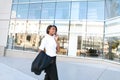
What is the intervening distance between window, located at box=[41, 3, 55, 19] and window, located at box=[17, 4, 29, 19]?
1.73 meters

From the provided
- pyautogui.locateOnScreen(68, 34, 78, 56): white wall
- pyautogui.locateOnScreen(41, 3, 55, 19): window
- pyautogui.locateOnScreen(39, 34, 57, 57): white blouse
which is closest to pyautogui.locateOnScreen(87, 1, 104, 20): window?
pyautogui.locateOnScreen(68, 34, 78, 56): white wall

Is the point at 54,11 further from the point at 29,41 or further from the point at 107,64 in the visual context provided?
the point at 107,64

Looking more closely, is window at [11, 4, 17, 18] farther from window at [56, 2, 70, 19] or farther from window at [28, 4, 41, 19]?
window at [56, 2, 70, 19]

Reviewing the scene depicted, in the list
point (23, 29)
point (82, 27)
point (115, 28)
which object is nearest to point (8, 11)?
point (23, 29)

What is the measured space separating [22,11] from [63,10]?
13.1 ft

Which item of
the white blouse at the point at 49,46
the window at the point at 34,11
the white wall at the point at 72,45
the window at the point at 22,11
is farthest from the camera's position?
the window at the point at 22,11

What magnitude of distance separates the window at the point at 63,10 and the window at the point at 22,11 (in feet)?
10.1

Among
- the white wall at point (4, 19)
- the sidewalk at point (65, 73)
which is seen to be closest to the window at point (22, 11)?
the white wall at point (4, 19)

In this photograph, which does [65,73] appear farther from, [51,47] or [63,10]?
[63,10]

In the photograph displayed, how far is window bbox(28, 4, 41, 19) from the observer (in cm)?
1691

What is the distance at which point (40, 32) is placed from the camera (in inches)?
653

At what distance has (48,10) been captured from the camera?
1650 cm

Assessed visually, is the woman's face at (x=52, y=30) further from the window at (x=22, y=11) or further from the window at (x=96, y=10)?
the window at (x=22, y=11)

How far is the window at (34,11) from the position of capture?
16.9m
